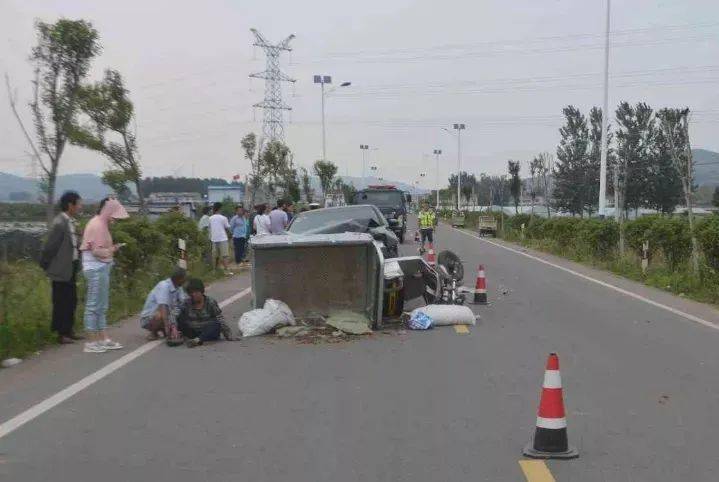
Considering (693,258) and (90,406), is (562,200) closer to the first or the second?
(693,258)

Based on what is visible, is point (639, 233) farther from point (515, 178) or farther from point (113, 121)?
point (515, 178)

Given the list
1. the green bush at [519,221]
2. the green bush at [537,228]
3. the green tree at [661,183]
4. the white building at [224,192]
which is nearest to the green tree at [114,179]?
the green bush at [537,228]

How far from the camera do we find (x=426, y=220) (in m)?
25.3

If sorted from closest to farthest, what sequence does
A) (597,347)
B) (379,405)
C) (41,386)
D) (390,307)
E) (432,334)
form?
(379,405) < (41,386) < (597,347) < (432,334) < (390,307)

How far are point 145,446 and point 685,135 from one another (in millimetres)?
17772

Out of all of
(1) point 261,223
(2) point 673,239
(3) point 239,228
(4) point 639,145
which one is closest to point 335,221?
(1) point 261,223

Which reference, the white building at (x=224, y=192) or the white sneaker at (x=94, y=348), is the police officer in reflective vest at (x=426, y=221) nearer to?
the white sneaker at (x=94, y=348)

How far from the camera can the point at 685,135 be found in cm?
2008

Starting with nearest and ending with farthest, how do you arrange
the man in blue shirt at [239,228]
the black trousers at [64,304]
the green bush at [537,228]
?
the black trousers at [64,304] → the man in blue shirt at [239,228] → the green bush at [537,228]

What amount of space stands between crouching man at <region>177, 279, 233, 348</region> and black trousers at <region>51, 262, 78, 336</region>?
4.70 feet

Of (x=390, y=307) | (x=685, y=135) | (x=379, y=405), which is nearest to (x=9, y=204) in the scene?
(x=390, y=307)

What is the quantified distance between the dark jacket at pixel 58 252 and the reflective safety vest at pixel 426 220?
16.3 m

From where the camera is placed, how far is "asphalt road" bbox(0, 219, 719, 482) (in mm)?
5410

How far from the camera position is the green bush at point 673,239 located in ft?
61.2
